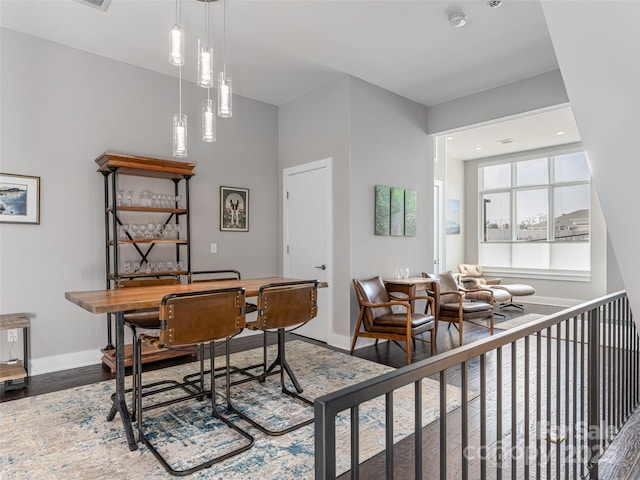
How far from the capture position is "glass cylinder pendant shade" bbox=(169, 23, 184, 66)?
232 centimetres

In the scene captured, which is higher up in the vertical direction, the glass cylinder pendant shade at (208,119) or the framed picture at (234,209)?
the glass cylinder pendant shade at (208,119)

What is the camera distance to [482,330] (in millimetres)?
5297

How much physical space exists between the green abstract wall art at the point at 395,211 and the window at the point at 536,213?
4.15 metres

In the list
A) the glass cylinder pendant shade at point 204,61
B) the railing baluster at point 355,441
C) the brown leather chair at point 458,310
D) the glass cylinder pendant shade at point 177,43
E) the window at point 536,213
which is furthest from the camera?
the window at point 536,213

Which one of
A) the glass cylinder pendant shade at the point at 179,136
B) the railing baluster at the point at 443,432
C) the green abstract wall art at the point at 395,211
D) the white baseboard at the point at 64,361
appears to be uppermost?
the glass cylinder pendant shade at the point at 179,136

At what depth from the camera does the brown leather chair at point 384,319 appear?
391 centimetres

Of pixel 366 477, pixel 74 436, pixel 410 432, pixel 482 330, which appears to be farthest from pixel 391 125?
pixel 74 436

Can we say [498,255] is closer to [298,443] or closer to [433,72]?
[433,72]

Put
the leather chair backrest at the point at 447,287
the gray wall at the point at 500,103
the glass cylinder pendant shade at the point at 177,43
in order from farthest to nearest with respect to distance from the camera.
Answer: the leather chair backrest at the point at 447,287 < the gray wall at the point at 500,103 < the glass cylinder pendant shade at the point at 177,43

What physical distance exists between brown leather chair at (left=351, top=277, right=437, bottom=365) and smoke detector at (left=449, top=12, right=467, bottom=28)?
256 cm

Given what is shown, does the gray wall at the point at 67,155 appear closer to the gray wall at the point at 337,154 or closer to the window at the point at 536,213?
the gray wall at the point at 337,154

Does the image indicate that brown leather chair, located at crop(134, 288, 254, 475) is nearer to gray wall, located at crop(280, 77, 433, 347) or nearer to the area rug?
the area rug

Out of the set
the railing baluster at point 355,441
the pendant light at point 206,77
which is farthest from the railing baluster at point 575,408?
the pendant light at point 206,77

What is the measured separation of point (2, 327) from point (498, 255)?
28.0 feet
